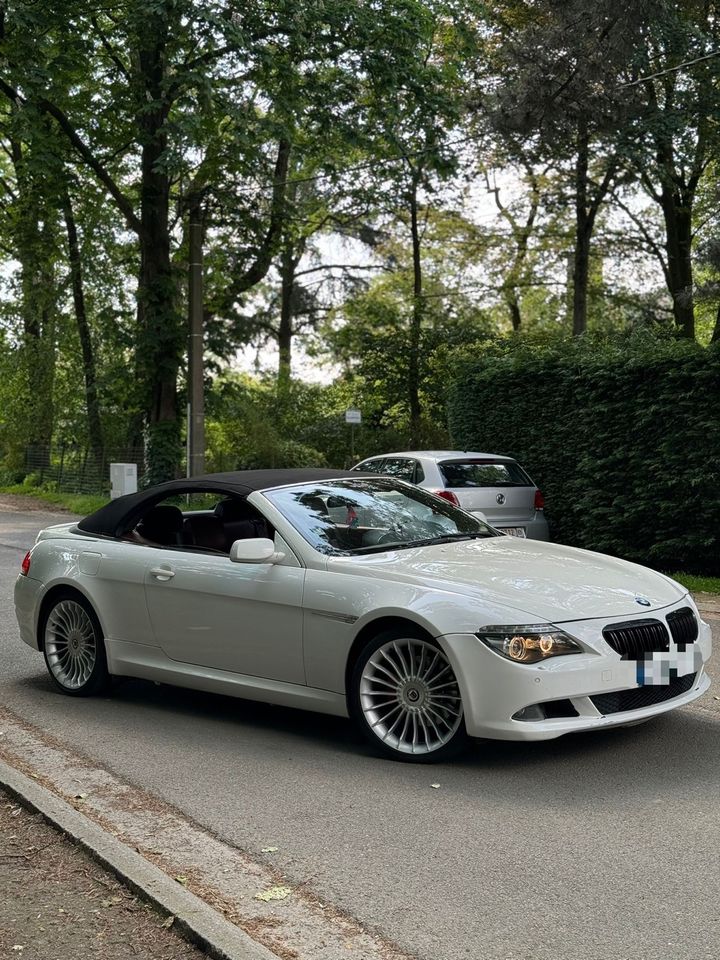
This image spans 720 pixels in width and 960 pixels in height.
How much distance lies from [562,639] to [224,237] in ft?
79.2

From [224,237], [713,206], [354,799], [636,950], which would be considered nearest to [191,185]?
[224,237]

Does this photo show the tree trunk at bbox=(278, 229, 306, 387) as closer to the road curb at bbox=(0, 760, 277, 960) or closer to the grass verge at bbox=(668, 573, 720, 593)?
the grass verge at bbox=(668, 573, 720, 593)

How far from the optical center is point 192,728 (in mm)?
6613

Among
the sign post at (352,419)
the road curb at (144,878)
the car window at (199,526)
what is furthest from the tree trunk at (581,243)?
the road curb at (144,878)

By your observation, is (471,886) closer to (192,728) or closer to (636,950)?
(636,950)

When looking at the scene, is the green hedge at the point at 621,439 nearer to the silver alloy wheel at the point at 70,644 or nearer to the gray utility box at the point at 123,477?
the gray utility box at the point at 123,477

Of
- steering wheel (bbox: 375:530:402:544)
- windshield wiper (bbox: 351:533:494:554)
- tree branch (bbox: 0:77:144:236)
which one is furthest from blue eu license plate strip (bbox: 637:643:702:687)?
tree branch (bbox: 0:77:144:236)

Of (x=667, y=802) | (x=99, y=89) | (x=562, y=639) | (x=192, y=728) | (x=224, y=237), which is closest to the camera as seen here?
(x=667, y=802)

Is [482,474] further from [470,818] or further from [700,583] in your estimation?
[470,818]

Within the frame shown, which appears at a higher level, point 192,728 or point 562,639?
point 562,639

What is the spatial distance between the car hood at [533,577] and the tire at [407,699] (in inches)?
13.9

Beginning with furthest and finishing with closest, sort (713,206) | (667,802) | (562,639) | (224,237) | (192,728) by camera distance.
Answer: (224,237), (713,206), (192,728), (562,639), (667,802)

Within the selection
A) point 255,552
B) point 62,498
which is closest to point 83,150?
point 62,498

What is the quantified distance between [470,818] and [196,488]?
2.96 metres
